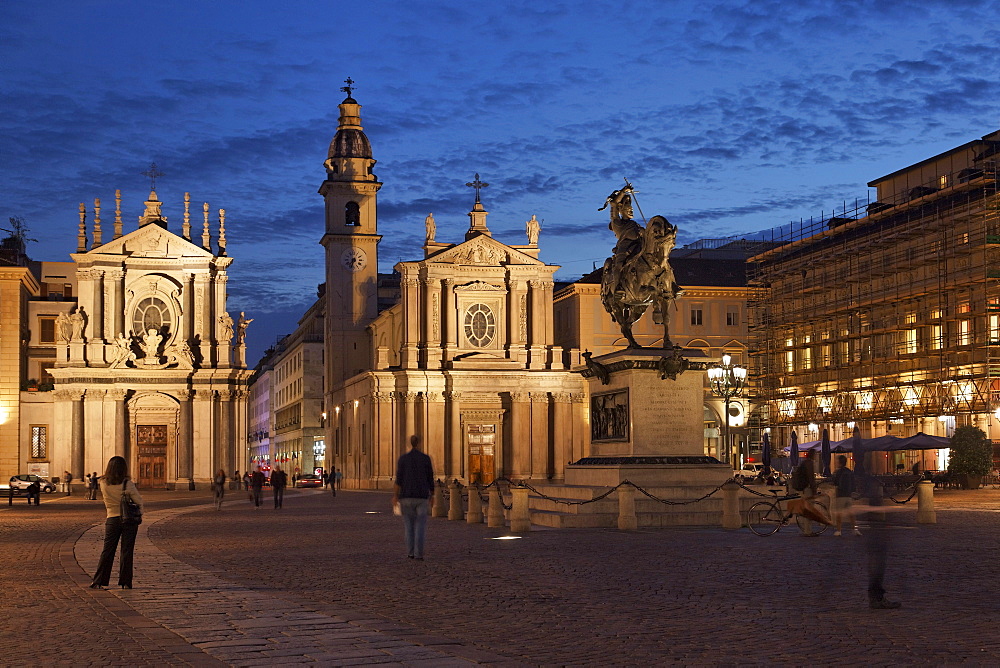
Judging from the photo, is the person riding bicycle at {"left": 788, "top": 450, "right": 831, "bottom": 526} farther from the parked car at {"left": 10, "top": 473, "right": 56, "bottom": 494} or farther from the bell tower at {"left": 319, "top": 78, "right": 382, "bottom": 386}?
the bell tower at {"left": 319, "top": 78, "right": 382, "bottom": 386}

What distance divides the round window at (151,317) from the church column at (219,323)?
8.86 ft

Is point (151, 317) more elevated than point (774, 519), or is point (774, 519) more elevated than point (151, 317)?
point (151, 317)

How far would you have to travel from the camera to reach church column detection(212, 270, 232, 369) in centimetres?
7150

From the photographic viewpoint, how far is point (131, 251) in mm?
71125

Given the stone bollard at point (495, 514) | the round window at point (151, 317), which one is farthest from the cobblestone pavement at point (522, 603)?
the round window at point (151, 317)

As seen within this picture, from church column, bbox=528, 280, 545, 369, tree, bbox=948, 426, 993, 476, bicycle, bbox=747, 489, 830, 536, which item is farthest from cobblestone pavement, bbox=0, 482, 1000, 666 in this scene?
church column, bbox=528, 280, 545, 369

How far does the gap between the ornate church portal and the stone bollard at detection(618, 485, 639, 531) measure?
48938 millimetres

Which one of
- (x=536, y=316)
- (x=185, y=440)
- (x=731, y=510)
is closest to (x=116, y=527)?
(x=731, y=510)

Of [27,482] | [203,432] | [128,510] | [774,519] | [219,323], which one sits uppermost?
[219,323]

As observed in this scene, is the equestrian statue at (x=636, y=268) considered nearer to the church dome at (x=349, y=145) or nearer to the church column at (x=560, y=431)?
the church column at (x=560, y=431)

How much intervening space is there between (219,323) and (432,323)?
1263 cm

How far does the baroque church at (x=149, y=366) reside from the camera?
69.1 meters

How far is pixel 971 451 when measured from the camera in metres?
47.8

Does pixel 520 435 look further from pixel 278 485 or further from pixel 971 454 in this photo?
pixel 971 454
